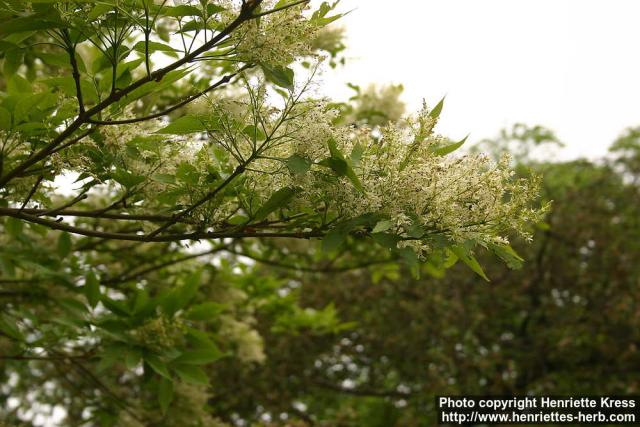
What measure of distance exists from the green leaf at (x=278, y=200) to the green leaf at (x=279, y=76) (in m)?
0.29

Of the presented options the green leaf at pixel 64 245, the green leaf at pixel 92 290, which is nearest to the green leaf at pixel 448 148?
the green leaf at pixel 92 290

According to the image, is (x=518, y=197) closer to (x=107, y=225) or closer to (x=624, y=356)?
(x=107, y=225)

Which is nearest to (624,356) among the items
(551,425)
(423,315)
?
(551,425)

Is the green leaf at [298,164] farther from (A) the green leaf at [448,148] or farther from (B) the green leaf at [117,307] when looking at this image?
(B) the green leaf at [117,307]

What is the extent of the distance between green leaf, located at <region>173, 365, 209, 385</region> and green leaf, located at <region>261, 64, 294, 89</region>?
1.66m

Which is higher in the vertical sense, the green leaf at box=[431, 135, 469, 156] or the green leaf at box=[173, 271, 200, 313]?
the green leaf at box=[431, 135, 469, 156]

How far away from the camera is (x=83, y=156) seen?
87.0 inches

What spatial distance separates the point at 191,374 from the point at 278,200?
4.60 feet

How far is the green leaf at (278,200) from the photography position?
1959mm

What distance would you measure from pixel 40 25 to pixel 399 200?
104 cm

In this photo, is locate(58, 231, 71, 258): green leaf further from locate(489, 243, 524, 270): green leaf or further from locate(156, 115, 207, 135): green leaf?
locate(489, 243, 524, 270): green leaf

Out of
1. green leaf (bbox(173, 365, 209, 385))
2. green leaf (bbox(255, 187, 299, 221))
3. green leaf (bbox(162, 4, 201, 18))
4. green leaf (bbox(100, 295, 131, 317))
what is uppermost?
green leaf (bbox(162, 4, 201, 18))

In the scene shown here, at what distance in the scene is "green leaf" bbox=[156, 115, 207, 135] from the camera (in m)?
1.94

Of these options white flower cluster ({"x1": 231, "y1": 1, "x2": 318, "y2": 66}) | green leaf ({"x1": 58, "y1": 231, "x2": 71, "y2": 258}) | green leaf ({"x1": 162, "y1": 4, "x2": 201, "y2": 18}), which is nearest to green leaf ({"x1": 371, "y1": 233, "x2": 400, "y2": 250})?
white flower cluster ({"x1": 231, "y1": 1, "x2": 318, "y2": 66})
